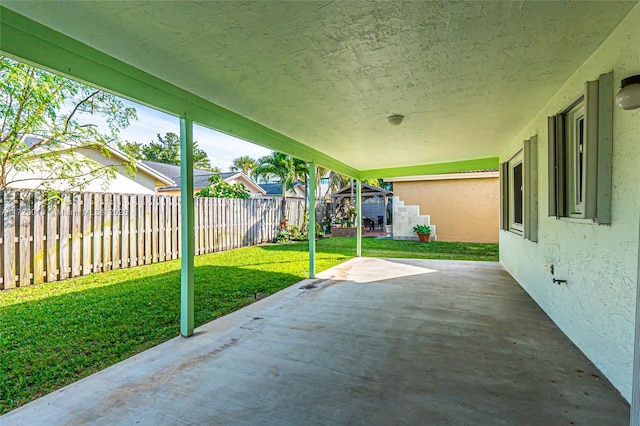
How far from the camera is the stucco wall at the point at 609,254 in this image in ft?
6.76

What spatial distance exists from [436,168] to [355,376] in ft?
22.9

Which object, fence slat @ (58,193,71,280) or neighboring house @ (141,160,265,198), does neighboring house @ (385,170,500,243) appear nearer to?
neighboring house @ (141,160,265,198)

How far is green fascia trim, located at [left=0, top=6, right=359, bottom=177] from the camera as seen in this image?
6.36 ft

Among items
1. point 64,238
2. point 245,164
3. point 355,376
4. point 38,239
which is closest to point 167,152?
point 245,164

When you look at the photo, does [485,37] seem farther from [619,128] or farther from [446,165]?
[446,165]

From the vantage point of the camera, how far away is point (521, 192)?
576cm

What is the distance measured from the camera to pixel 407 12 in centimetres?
194

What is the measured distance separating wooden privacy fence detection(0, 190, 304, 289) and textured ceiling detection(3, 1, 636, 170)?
4.56m

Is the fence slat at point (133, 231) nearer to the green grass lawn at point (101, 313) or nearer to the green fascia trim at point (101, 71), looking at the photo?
the green grass lawn at point (101, 313)

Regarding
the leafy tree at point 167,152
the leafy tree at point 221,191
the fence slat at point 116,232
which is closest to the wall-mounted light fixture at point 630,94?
the fence slat at point 116,232

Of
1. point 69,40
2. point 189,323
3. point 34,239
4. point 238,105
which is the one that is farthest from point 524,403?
point 34,239

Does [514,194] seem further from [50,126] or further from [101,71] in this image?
[50,126]

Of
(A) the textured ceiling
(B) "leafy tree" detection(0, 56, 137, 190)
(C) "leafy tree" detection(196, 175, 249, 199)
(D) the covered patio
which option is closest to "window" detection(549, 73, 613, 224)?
(D) the covered patio

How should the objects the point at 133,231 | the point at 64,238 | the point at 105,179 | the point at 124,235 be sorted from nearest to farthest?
1. the point at 64,238
2. the point at 124,235
3. the point at 133,231
4. the point at 105,179
